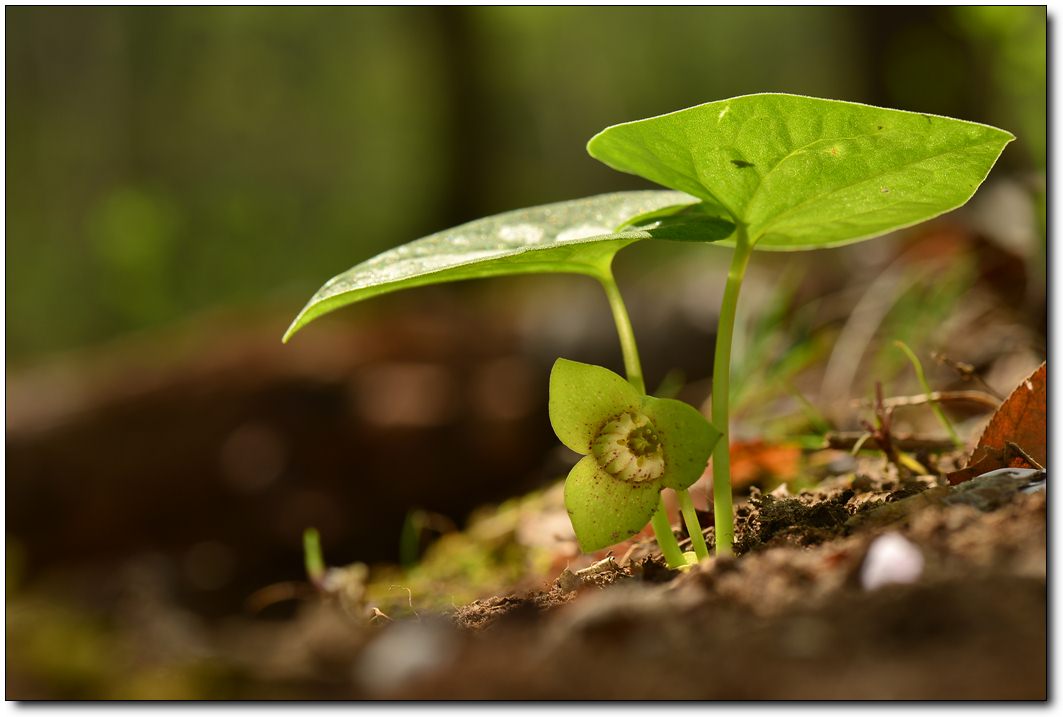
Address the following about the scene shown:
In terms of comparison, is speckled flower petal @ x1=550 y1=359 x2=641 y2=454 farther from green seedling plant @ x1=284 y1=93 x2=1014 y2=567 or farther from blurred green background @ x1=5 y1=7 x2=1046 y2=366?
blurred green background @ x1=5 y1=7 x2=1046 y2=366

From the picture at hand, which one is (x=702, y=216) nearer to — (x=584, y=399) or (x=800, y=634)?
(x=584, y=399)

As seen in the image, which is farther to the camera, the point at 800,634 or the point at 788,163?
the point at 788,163

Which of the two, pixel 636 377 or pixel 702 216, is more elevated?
pixel 702 216

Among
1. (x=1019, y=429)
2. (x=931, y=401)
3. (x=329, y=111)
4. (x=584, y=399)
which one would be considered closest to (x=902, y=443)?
(x=931, y=401)

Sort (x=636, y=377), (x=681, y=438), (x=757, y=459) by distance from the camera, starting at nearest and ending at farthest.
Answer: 1. (x=681, y=438)
2. (x=636, y=377)
3. (x=757, y=459)

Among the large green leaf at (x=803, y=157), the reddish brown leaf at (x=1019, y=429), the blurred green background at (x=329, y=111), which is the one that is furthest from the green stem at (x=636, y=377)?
the blurred green background at (x=329, y=111)

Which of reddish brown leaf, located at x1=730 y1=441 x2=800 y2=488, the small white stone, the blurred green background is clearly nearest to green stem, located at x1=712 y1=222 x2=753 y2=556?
the small white stone
